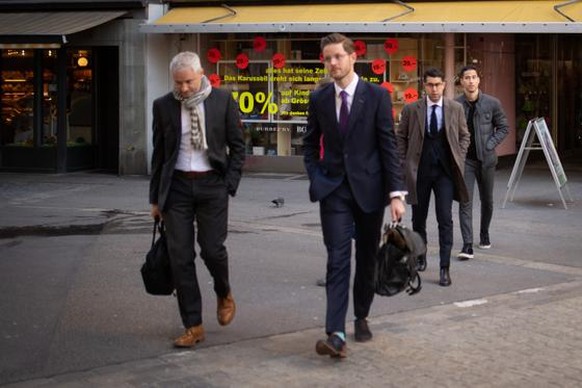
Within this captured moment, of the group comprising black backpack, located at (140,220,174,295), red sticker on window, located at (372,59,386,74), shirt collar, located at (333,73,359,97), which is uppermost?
red sticker on window, located at (372,59,386,74)

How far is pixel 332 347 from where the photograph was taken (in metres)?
5.97

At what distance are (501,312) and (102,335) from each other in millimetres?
2889

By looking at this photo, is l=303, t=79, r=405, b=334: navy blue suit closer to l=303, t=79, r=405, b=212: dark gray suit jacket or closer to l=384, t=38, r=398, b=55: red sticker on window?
l=303, t=79, r=405, b=212: dark gray suit jacket

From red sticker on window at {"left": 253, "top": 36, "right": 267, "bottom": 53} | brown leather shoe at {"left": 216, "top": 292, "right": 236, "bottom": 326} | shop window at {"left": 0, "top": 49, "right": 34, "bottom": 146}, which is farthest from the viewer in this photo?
shop window at {"left": 0, "top": 49, "right": 34, "bottom": 146}

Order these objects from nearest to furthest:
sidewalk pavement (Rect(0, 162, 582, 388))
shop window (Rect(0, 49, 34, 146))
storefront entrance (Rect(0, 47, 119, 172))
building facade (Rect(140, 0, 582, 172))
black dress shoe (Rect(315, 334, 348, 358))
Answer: sidewalk pavement (Rect(0, 162, 582, 388)) → black dress shoe (Rect(315, 334, 348, 358)) → building facade (Rect(140, 0, 582, 172)) → storefront entrance (Rect(0, 47, 119, 172)) → shop window (Rect(0, 49, 34, 146))

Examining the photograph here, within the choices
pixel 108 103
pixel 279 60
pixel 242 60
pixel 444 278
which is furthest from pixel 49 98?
pixel 444 278

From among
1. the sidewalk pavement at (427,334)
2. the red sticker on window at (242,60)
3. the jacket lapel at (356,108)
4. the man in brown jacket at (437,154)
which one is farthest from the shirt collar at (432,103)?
the red sticker on window at (242,60)

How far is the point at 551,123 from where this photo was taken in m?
21.8

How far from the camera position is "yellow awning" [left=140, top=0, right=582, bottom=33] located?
15992 mm

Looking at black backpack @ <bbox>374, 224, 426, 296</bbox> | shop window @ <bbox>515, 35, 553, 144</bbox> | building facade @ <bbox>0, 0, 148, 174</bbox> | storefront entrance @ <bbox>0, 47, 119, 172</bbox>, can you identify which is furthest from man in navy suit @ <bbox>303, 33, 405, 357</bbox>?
shop window @ <bbox>515, 35, 553, 144</bbox>

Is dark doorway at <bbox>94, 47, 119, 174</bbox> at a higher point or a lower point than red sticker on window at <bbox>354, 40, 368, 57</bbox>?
lower

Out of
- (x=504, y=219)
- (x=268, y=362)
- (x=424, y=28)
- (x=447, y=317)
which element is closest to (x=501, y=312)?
(x=447, y=317)

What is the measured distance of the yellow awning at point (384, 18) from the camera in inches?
630

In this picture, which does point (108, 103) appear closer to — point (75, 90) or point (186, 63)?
point (75, 90)
